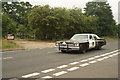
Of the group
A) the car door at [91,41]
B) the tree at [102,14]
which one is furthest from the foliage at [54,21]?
the car door at [91,41]

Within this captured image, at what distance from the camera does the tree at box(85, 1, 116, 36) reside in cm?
6819

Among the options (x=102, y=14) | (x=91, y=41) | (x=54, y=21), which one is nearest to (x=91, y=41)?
(x=91, y=41)

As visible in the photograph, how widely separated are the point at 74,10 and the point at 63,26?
1096cm

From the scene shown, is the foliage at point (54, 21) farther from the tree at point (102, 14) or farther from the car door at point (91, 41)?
the car door at point (91, 41)

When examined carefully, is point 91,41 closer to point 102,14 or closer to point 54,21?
point 54,21

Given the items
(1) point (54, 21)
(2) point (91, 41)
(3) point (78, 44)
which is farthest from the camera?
(1) point (54, 21)

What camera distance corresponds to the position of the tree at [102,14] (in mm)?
68188

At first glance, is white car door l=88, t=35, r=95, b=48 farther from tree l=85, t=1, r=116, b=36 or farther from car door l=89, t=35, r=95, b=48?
tree l=85, t=1, r=116, b=36

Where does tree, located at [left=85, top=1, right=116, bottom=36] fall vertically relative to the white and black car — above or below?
above

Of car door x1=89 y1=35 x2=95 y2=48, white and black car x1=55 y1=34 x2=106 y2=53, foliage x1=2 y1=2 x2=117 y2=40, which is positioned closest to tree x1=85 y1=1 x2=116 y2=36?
foliage x1=2 y1=2 x2=117 y2=40

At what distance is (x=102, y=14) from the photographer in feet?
225

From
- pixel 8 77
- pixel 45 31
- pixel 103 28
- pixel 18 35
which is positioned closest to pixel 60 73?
pixel 8 77

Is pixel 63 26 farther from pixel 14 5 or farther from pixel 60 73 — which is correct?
pixel 14 5

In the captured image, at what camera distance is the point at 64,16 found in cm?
3597
